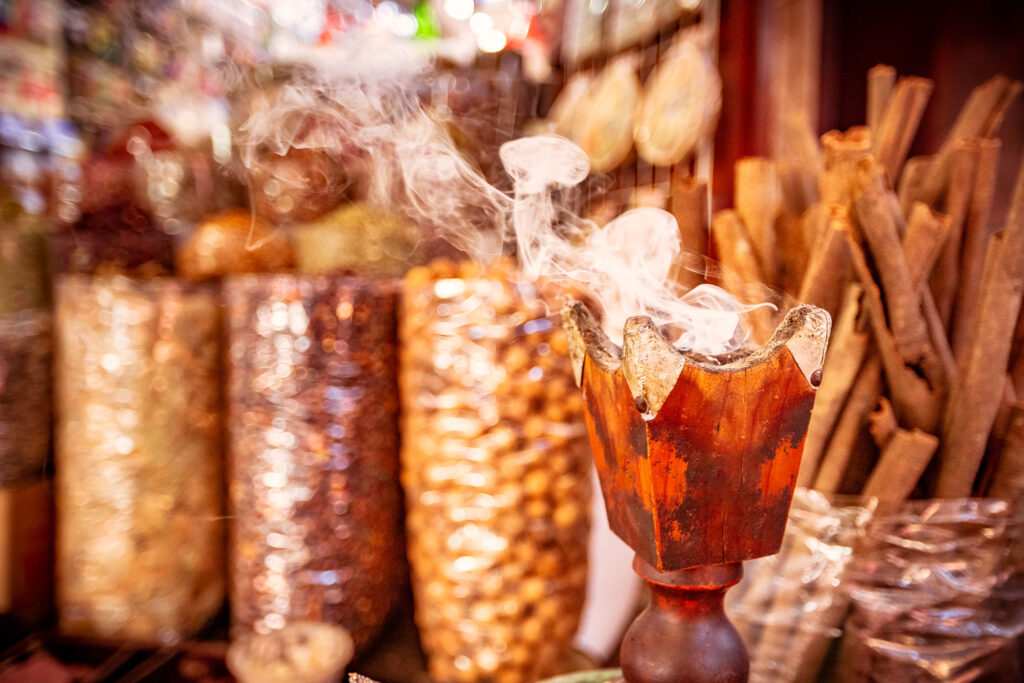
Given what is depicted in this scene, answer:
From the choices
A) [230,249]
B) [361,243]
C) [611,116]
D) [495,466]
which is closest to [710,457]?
[495,466]

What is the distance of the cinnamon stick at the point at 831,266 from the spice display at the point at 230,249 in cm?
Result: 87

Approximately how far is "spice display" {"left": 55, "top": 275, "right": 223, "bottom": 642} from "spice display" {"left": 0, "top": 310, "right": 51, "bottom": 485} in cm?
6

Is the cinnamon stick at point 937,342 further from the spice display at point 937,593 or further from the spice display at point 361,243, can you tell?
the spice display at point 361,243

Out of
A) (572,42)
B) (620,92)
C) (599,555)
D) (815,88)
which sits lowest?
(599,555)

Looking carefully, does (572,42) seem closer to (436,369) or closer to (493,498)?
(436,369)

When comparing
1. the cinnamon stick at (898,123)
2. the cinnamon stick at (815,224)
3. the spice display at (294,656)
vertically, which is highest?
the cinnamon stick at (898,123)

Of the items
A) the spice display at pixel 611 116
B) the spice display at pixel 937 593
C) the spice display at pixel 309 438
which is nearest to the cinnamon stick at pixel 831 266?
the spice display at pixel 937 593

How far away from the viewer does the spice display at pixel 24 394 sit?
106 centimetres

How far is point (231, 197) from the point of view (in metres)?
1.34

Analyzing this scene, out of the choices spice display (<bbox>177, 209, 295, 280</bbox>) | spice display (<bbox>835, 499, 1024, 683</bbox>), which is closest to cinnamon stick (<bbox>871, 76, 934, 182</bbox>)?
spice display (<bbox>835, 499, 1024, 683</bbox>)

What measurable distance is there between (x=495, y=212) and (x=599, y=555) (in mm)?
585

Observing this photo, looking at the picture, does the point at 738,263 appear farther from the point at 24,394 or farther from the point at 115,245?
the point at 24,394

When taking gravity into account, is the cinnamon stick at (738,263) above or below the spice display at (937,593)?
above

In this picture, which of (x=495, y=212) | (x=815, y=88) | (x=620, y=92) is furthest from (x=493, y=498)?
(x=620, y=92)
